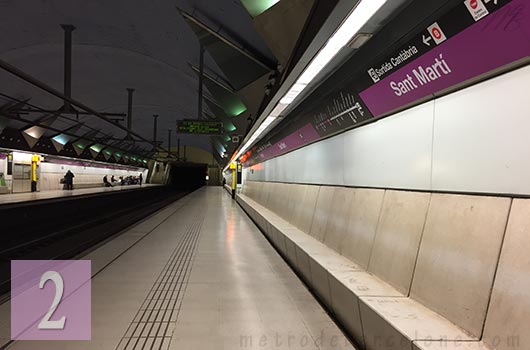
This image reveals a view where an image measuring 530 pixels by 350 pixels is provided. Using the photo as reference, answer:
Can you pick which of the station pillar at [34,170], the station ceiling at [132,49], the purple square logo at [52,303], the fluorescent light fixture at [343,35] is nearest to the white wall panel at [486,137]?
the fluorescent light fixture at [343,35]

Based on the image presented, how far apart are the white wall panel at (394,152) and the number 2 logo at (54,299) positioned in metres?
3.28

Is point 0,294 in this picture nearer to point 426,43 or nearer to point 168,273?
point 168,273

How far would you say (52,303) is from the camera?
3945 mm

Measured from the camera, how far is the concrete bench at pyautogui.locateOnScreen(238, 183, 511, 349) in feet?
6.93

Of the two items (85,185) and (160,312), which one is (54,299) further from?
(85,185)

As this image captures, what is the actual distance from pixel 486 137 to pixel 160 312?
3.12 meters

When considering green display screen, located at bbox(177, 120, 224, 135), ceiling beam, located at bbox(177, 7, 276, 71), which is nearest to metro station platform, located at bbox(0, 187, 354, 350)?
ceiling beam, located at bbox(177, 7, 276, 71)

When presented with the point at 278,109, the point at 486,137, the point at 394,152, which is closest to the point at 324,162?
the point at 278,109

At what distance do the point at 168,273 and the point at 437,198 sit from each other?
12.4 ft

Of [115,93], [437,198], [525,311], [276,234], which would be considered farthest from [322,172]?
[115,93]

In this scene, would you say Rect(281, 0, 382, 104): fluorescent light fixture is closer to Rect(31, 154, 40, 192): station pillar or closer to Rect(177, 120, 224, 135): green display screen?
Rect(177, 120, 224, 135): green display screen

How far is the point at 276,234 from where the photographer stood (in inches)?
279

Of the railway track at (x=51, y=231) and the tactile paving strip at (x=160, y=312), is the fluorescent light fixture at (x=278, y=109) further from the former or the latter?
the railway track at (x=51, y=231)

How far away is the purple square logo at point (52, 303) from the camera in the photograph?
3.19m
